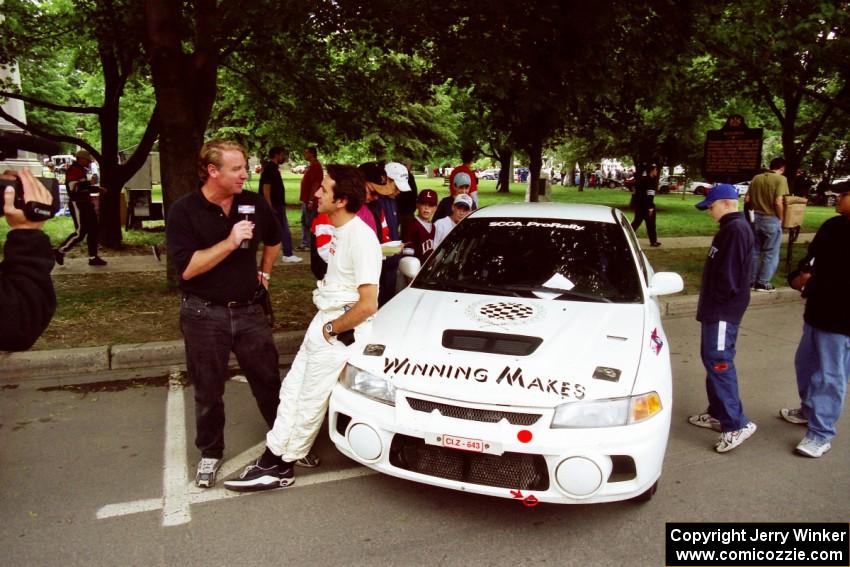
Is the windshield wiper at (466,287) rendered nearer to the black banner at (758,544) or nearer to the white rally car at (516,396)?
the white rally car at (516,396)

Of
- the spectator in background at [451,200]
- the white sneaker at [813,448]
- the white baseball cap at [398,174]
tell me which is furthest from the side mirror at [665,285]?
the spectator in background at [451,200]

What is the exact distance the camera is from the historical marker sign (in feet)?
36.6

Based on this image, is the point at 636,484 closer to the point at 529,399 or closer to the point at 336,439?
the point at 529,399

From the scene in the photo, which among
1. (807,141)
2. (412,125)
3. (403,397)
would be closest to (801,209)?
(807,141)

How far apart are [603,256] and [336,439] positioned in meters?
2.20

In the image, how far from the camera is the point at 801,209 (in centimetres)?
988

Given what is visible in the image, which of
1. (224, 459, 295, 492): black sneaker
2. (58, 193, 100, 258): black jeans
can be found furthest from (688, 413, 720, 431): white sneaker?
(58, 193, 100, 258): black jeans

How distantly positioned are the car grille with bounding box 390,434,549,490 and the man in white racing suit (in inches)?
22.9

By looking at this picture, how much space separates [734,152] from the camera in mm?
11391

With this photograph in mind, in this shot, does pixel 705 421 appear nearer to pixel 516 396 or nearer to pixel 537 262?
pixel 537 262

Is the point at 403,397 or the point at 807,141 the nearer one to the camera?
the point at 403,397

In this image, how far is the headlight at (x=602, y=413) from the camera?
297 centimetres

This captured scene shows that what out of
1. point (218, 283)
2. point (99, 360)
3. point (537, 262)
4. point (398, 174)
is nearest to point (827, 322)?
point (537, 262)

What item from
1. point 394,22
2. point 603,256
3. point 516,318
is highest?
point 394,22
